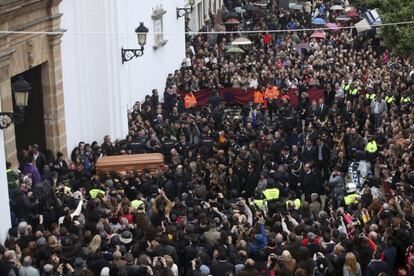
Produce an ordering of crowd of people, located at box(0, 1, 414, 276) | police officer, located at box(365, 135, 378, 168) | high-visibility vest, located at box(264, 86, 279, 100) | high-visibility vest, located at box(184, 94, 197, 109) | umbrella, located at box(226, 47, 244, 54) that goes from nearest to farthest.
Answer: crowd of people, located at box(0, 1, 414, 276)
police officer, located at box(365, 135, 378, 168)
high-visibility vest, located at box(264, 86, 279, 100)
high-visibility vest, located at box(184, 94, 197, 109)
umbrella, located at box(226, 47, 244, 54)

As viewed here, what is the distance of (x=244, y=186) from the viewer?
22969 mm

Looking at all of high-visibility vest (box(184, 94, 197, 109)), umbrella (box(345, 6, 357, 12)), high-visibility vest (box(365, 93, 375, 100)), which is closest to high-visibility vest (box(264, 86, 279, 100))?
high-visibility vest (box(184, 94, 197, 109))

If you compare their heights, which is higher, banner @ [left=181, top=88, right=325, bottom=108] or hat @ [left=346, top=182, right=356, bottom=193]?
banner @ [left=181, top=88, right=325, bottom=108]

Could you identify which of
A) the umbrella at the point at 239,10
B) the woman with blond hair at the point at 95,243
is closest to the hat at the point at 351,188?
the woman with blond hair at the point at 95,243

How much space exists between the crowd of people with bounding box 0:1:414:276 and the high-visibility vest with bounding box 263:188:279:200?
25 millimetres

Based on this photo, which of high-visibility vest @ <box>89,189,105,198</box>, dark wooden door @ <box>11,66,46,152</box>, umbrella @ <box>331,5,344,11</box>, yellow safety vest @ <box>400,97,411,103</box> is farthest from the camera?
umbrella @ <box>331,5,344,11</box>

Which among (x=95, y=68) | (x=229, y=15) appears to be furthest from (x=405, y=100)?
(x=229, y=15)

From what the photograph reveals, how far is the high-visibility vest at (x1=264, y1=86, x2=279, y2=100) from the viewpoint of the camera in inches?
1212

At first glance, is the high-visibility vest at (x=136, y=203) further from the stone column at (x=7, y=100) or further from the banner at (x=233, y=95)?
the banner at (x=233, y=95)

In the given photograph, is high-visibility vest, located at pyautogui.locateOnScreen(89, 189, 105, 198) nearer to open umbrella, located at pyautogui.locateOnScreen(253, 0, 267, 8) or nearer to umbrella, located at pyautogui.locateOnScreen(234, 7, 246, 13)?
umbrella, located at pyautogui.locateOnScreen(234, 7, 246, 13)

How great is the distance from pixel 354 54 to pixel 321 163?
12593 mm

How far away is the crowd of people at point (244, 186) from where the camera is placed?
54.2 ft

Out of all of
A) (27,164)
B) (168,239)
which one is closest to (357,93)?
(27,164)

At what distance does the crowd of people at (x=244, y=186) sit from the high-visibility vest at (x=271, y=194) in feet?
0.08
